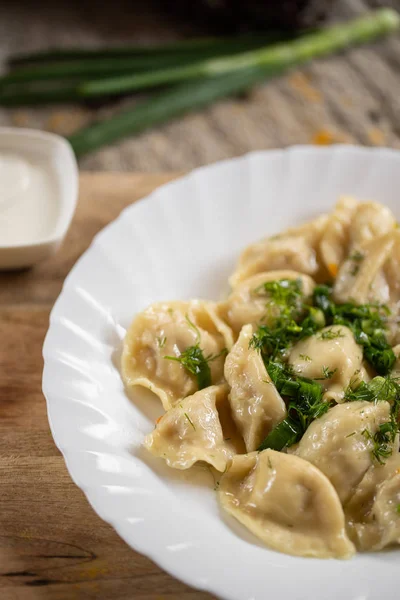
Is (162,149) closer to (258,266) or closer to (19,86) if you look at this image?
(19,86)

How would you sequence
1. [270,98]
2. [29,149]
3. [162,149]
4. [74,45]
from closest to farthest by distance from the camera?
[29,149] → [162,149] → [270,98] → [74,45]

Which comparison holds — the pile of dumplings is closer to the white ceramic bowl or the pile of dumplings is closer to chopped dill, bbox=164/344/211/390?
chopped dill, bbox=164/344/211/390

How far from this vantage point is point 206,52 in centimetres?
656

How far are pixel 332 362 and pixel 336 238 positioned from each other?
3.60 feet

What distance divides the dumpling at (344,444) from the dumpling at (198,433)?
377 millimetres

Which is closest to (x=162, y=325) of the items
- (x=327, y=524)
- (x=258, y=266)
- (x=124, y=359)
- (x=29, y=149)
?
(x=124, y=359)

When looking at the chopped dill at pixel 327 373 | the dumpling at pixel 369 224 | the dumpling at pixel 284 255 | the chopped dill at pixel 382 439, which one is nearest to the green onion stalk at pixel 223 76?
the dumpling at pixel 284 255

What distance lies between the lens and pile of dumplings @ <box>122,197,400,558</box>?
10.1 feet

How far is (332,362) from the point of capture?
3.56 meters

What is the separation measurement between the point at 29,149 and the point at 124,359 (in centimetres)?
208

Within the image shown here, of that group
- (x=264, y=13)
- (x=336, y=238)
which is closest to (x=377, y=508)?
(x=336, y=238)

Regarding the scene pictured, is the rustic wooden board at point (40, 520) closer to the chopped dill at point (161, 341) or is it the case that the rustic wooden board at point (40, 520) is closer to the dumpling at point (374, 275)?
the chopped dill at point (161, 341)

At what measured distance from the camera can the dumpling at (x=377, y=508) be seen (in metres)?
2.97

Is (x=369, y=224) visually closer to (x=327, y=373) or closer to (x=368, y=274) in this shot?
(x=368, y=274)
